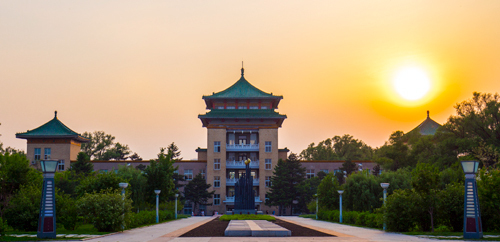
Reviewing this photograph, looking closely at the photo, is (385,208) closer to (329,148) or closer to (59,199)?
(59,199)

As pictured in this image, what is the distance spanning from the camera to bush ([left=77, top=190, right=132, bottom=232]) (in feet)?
61.7

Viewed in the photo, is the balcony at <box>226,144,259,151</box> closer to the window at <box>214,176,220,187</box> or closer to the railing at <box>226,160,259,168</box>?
the railing at <box>226,160,259,168</box>

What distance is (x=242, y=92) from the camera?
58344 millimetres

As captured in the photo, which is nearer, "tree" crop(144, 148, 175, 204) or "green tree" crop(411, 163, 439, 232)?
"green tree" crop(411, 163, 439, 232)

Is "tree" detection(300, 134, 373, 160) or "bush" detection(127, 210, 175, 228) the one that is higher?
"tree" detection(300, 134, 373, 160)

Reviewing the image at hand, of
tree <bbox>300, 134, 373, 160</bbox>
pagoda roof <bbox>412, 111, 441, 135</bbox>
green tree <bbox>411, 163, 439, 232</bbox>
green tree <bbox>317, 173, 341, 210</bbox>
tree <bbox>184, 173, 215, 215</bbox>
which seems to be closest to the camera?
green tree <bbox>411, 163, 439, 232</bbox>

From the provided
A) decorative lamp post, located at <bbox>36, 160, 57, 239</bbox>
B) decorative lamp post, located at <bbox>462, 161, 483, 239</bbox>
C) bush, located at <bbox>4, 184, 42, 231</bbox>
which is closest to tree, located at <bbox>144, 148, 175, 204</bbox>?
bush, located at <bbox>4, 184, 42, 231</bbox>

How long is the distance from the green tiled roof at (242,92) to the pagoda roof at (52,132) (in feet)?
52.4

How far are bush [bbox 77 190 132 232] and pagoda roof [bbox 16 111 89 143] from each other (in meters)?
39.4

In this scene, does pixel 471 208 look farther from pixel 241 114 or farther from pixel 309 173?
pixel 309 173

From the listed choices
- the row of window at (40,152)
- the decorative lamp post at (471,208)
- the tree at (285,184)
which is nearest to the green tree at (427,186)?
the decorative lamp post at (471,208)

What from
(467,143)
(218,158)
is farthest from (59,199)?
(218,158)

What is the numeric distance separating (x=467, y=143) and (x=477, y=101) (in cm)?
387

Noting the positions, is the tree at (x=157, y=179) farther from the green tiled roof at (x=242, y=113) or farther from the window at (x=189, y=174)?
the window at (x=189, y=174)
